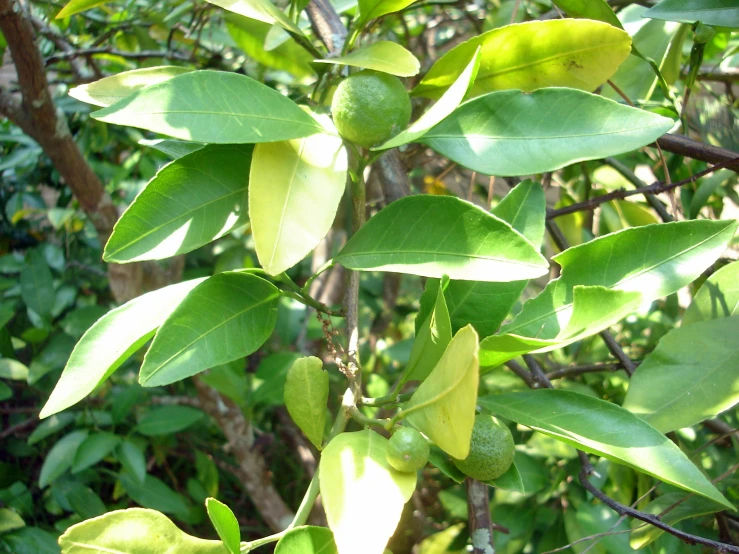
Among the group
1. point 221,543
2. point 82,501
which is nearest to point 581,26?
point 221,543

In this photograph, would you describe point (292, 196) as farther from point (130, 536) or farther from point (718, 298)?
point (718, 298)

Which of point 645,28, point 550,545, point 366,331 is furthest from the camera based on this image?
point 366,331

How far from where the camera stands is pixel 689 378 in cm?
59

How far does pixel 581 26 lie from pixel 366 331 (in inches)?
49.9

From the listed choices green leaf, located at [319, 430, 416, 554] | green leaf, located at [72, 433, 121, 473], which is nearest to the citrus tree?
green leaf, located at [319, 430, 416, 554]

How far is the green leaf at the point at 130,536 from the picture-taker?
17.9 inches

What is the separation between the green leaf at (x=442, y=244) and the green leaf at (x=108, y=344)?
0.17 meters

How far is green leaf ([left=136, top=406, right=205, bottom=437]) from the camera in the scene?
1259 mm

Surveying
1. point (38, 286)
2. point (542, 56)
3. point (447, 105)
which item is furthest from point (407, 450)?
point (38, 286)

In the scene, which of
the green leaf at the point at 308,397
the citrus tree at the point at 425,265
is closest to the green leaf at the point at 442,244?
the citrus tree at the point at 425,265

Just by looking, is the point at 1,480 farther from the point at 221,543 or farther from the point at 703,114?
the point at 703,114

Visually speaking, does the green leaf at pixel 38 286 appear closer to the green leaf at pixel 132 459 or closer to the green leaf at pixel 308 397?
the green leaf at pixel 132 459

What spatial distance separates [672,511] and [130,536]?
1.86 ft

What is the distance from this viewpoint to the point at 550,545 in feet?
3.48
